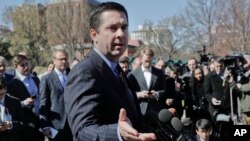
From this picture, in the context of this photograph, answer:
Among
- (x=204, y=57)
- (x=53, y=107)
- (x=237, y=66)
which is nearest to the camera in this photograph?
(x=53, y=107)

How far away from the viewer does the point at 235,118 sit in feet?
28.0

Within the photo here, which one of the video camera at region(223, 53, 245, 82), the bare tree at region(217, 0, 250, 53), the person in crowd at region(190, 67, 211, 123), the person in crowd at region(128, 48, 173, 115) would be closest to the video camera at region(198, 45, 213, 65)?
the person in crowd at region(190, 67, 211, 123)

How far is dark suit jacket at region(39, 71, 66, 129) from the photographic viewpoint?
6.07 metres

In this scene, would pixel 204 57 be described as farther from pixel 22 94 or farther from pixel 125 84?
pixel 125 84

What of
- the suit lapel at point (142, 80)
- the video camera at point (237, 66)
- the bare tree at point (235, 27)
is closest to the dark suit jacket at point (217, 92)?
the video camera at point (237, 66)

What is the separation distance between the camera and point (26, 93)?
21.4 feet

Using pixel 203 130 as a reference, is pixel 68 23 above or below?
above

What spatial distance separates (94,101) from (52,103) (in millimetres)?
4167

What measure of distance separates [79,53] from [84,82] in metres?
51.3

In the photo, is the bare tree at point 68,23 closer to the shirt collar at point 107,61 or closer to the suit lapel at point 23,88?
the suit lapel at point 23,88

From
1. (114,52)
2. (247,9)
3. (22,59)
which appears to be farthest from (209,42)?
(114,52)

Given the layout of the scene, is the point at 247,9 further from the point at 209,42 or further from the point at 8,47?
the point at 8,47

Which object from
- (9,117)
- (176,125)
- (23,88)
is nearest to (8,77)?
(23,88)

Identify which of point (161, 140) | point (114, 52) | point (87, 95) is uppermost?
point (114, 52)
